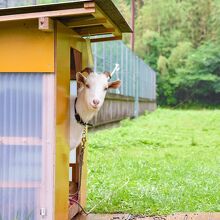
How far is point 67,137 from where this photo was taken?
504 centimetres

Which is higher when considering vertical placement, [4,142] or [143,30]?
[143,30]

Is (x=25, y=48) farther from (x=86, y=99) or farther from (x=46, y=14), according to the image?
(x=86, y=99)

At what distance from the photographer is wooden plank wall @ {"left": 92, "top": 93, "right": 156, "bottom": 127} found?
1677cm

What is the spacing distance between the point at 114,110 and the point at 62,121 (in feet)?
47.6

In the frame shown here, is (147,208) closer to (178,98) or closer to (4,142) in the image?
(4,142)

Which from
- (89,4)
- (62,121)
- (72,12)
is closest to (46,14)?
(72,12)

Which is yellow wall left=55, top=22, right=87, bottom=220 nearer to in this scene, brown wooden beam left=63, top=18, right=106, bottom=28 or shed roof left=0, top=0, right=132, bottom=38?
brown wooden beam left=63, top=18, right=106, bottom=28

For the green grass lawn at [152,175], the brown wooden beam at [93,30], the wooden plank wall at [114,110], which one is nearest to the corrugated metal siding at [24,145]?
the brown wooden beam at [93,30]

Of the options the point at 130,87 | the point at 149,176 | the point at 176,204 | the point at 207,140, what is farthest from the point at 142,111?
the point at 176,204

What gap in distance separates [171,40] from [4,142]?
4504cm

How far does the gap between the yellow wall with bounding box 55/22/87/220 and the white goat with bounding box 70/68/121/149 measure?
0.67ft

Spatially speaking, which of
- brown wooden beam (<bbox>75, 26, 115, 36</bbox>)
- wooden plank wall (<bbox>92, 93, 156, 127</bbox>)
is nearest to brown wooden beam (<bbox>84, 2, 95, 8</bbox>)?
brown wooden beam (<bbox>75, 26, 115, 36</bbox>)

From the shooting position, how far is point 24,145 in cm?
454

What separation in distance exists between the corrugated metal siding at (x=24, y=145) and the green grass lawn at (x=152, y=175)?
1899mm
